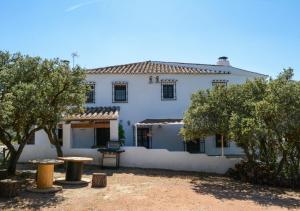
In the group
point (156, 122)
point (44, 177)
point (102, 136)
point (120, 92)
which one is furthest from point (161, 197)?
point (120, 92)

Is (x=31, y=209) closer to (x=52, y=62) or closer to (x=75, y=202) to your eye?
(x=75, y=202)

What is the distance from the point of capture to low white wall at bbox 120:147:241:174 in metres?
22.2

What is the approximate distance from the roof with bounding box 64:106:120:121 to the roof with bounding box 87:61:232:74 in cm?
298

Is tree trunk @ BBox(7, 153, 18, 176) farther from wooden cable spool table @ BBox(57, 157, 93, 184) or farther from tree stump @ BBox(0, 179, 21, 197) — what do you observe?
tree stump @ BBox(0, 179, 21, 197)

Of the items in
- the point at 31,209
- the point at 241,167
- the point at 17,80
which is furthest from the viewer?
the point at 241,167

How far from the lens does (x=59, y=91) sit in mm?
18344

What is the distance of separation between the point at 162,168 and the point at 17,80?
10.3 meters

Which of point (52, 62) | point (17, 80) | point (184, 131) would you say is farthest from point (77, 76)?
point (184, 131)

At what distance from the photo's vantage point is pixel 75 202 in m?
13.2

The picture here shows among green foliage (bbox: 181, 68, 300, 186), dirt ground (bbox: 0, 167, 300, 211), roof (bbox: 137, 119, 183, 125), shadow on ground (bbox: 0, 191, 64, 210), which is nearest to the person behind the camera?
shadow on ground (bbox: 0, 191, 64, 210)

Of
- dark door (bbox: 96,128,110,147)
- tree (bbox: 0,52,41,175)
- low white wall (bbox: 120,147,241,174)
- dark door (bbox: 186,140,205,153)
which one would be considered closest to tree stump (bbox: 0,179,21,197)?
tree (bbox: 0,52,41,175)

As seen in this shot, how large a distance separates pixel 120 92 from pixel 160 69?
3.70 m

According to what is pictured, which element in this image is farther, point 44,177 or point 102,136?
point 102,136

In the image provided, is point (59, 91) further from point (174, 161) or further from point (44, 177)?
point (174, 161)
